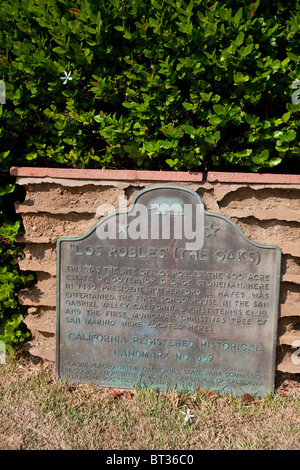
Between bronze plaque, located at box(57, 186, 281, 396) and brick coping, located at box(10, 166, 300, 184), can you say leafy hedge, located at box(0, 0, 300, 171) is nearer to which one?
brick coping, located at box(10, 166, 300, 184)

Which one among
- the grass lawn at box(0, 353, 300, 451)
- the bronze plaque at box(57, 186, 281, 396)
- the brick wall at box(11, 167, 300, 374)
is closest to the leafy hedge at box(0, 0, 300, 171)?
the brick wall at box(11, 167, 300, 374)

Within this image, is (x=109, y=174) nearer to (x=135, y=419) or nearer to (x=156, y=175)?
(x=156, y=175)

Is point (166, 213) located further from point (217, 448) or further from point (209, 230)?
point (217, 448)

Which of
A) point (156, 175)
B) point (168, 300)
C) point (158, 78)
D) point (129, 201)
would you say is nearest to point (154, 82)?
point (158, 78)

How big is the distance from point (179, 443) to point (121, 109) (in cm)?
221

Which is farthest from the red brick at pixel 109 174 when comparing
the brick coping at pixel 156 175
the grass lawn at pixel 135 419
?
the grass lawn at pixel 135 419

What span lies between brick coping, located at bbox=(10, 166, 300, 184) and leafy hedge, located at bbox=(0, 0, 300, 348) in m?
0.10

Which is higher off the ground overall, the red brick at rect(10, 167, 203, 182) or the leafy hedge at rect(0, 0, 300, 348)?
the leafy hedge at rect(0, 0, 300, 348)

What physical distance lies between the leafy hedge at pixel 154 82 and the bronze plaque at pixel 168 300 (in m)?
0.43

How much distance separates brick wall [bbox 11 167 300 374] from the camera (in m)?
2.74

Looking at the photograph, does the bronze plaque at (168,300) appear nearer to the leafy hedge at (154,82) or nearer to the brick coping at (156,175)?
the brick coping at (156,175)

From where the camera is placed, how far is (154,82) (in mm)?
2652

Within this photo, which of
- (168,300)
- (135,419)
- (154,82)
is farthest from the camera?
(168,300)

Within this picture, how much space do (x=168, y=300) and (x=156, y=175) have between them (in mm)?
826
